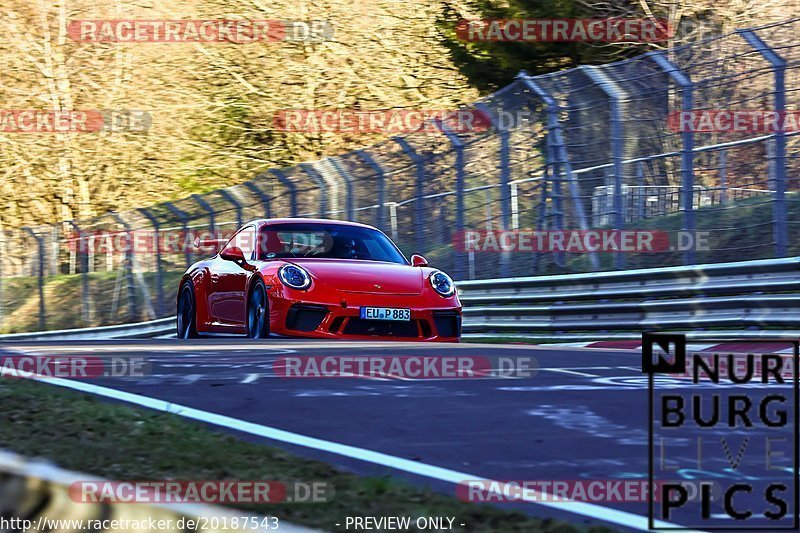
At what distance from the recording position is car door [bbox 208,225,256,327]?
1191cm

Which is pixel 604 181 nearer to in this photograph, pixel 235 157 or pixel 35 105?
pixel 235 157

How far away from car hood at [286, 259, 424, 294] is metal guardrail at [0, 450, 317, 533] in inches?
298

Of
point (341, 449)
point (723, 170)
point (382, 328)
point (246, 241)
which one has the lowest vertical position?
point (341, 449)

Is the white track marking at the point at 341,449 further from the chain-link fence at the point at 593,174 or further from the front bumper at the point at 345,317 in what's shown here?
the chain-link fence at the point at 593,174

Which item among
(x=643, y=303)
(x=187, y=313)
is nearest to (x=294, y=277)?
(x=187, y=313)

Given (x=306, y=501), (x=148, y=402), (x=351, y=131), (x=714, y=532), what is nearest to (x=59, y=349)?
(x=148, y=402)

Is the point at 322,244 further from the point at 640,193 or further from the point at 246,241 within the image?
the point at 640,193

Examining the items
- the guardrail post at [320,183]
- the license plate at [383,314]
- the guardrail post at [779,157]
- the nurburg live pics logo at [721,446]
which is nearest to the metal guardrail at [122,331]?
the guardrail post at [320,183]

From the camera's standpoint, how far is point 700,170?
12.7 metres

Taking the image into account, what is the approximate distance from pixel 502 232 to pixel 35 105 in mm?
23774

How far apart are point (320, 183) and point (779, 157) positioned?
872 cm

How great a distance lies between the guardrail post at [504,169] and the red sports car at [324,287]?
2895mm

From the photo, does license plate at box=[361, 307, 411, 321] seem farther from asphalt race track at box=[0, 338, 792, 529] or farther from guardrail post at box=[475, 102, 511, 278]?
guardrail post at box=[475, 102, 511, 278]

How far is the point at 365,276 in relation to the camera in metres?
11.1
